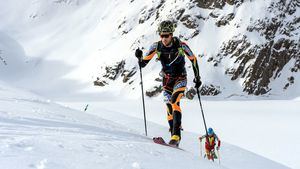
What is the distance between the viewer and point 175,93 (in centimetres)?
894

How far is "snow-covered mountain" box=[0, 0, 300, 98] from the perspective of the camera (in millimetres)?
53562

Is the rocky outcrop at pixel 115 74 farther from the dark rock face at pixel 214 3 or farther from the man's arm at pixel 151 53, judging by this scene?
the man's arm at pixel 151 53

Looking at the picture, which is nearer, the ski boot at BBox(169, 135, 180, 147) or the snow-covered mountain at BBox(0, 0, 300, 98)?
the ski boot at BBox(169, 135, 180, 147)

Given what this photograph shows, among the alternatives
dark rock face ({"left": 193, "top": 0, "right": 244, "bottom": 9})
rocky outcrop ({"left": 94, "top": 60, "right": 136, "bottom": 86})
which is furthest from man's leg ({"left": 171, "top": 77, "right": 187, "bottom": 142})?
dark rock face ({"left": 193, "top": 0, "right": 244, "bottom": 9})

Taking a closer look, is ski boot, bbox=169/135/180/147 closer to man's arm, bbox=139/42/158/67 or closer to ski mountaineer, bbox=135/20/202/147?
ski mountaineer, bbox=135/20/202/147

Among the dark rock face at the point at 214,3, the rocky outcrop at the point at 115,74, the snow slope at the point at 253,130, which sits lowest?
the snow slope at the point at 253,130

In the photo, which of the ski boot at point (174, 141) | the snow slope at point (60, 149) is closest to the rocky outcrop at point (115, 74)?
the ski boot at point (174, 141)

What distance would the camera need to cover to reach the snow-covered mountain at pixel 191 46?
53562 mm

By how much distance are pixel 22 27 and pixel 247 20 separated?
154 ft

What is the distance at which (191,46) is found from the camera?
56938 mm

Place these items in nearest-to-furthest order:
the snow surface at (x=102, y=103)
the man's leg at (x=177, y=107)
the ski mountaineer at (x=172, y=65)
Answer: the snow surface at (x=102, y=103)
the man's leg at (x=177, y=107)
the ski mountaineer at (x=172, y=65)

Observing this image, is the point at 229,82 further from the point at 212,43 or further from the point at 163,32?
the point at 163,32

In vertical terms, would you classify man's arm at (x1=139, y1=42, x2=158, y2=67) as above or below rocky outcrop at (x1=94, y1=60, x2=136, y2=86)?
below

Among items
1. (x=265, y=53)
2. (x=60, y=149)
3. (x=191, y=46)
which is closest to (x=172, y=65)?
(x=60, y=149)
